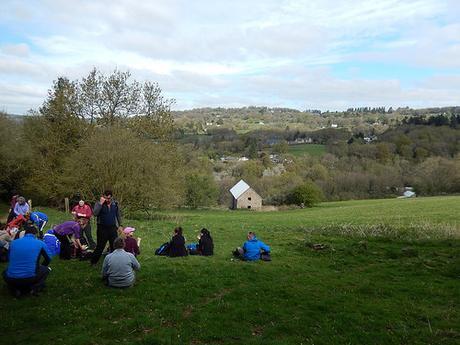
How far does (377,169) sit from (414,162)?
14.4m

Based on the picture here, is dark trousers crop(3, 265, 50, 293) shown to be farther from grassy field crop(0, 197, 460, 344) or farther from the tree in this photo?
the tree

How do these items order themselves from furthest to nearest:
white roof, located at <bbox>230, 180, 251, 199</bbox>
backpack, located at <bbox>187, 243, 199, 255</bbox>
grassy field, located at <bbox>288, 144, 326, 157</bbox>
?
grassy field, located at <bbox>288, 144, 326, 157</bbox>
white roof, located at <bbox>230, 180, 251, 199</bbox>
backpack, located at <bbox>187, 243, 199, 255</bbox>

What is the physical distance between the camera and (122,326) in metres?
9.02

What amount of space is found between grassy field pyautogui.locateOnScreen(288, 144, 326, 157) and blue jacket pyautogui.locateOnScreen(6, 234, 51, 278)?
415 feet

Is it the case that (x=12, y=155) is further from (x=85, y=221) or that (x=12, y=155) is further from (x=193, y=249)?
(x=193, y=249)

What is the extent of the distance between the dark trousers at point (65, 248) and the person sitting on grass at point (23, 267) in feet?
14.2

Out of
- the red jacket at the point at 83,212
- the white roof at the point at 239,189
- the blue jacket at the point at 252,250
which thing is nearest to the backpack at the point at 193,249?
the blue jacket at the point at 252,250

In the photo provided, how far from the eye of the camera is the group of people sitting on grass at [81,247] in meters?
→ 10.6

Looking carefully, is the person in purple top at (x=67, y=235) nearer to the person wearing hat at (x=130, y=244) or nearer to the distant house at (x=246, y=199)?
the person wearing hat at (x=130, y=244)

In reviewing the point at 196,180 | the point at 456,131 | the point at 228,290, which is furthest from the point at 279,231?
the point at 456,131

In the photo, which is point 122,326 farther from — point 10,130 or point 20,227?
point 10,130

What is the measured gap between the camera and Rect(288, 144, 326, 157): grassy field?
455 ft

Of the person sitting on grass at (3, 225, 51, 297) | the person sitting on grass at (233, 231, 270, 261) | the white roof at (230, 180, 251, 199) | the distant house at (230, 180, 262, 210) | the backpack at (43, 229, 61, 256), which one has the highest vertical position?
the person sitting on grass at (3, 225, 51, 297)

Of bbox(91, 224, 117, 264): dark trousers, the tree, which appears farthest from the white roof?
bbox(91, 224, 117, 264): dark trousers
